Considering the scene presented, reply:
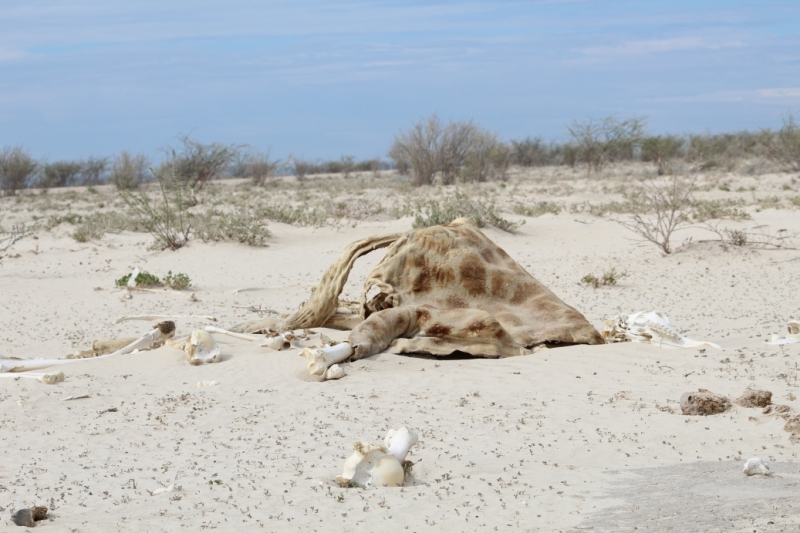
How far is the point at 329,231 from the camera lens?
16797 mm

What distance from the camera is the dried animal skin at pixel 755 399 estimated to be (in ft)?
16.8

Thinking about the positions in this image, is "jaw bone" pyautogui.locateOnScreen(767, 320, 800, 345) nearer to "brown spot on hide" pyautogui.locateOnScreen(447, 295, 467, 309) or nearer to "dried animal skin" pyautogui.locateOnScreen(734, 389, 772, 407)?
A: "dried animal skin" pyautogui.locateOnScreen(734, 389, 772, 407)

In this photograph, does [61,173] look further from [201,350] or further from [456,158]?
[201,350]

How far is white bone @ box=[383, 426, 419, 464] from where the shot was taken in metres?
4.13

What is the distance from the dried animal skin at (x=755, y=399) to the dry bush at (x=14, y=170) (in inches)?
1180

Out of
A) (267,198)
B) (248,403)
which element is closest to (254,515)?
(248,403)

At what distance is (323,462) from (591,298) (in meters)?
7.07

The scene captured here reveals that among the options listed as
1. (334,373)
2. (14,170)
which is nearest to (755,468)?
(334,373)

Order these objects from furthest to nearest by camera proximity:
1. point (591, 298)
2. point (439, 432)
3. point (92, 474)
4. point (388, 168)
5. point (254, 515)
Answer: point (388, 168)
point (591, 298)
point (439, 432)
point (92, 474)
point (254, 515)

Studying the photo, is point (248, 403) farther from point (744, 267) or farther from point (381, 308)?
point (744, 267)

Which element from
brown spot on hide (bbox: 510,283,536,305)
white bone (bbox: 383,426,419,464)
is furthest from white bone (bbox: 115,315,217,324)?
white bone (bbox: 383,426,419,464)

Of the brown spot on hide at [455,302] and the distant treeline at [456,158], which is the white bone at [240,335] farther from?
the distant treeline at [456,158]

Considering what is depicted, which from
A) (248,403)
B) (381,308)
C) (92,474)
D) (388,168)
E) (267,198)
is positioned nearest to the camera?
(92,474)

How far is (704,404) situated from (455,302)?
238 centimetres
